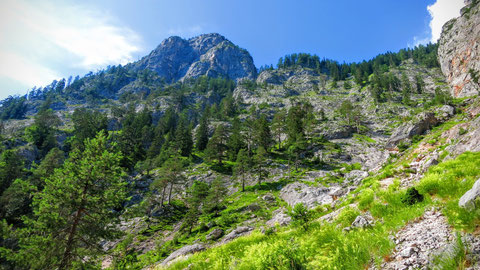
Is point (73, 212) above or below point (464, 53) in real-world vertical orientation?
below

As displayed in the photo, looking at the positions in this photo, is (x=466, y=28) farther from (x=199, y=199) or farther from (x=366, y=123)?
(x=199, y=199)

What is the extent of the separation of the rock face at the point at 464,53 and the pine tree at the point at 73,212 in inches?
4668

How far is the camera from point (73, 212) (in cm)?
1502

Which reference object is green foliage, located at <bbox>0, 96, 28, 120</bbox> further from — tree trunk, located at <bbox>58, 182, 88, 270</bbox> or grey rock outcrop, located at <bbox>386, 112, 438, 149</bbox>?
grey rock outcrop, located at <bbox>386, 112, 438, 149</bbox>

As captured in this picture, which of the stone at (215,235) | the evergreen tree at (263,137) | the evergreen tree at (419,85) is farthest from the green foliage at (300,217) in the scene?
the evergreen tree at (419,85)

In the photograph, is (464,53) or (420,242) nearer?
(420,242)

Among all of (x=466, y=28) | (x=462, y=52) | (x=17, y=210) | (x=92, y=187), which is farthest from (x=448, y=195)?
(x=466, y=28)

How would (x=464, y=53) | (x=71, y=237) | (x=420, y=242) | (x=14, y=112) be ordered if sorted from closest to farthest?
(x=420, y=242) < (x=71, y=237) < (x=464, y=53) < (x=14, y=112)

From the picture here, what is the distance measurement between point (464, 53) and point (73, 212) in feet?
527

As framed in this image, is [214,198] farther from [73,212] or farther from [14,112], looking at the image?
[14,112]

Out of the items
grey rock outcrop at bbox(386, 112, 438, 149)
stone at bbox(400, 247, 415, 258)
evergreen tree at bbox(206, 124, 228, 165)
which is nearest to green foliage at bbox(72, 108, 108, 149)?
evergreen tree at bbox(206, 124, 228, 165)

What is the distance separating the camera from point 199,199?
134ft

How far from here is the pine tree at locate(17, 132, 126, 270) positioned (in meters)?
13.3

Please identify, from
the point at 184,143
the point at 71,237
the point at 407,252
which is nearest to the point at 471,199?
the point at 407,252
